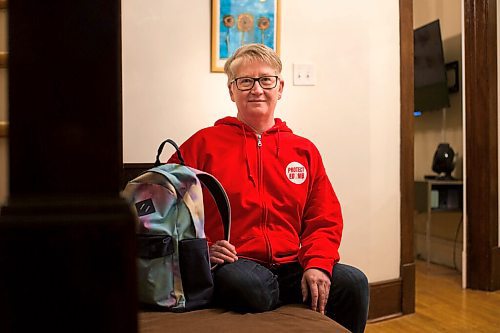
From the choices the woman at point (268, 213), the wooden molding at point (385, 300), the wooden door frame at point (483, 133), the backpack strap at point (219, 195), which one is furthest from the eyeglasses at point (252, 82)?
the wooden door frame at point (483, 133)

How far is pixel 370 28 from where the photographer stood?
2453mm

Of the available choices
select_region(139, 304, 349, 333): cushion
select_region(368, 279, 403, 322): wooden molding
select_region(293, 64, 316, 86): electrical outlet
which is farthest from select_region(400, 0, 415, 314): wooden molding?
select_region(139, 304, 349, 333): cushion

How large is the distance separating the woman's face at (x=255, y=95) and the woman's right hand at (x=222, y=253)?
45cm

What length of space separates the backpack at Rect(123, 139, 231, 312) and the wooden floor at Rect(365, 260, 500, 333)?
1.31 meters

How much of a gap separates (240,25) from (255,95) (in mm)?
672

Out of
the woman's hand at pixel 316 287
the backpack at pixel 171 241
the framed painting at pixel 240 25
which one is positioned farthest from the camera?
the framed painting at pixel 240 25

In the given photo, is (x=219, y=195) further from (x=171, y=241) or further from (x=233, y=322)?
(x=233, y=322)

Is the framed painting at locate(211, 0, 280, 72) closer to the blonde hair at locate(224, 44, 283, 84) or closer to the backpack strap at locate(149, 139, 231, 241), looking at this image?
the blonde hair at locate(224, 44, 283, 84)

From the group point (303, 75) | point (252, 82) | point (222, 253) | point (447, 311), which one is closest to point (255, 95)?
point (252, 82)

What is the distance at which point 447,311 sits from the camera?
266 centimetres

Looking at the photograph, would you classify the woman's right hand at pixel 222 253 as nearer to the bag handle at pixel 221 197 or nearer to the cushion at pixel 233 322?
the bag handle at pixel 221 197

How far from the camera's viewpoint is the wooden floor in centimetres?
238

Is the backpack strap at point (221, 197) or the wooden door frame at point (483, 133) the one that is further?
the wooden door frame at point (483, 133)

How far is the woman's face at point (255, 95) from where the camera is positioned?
1652 millimetres
